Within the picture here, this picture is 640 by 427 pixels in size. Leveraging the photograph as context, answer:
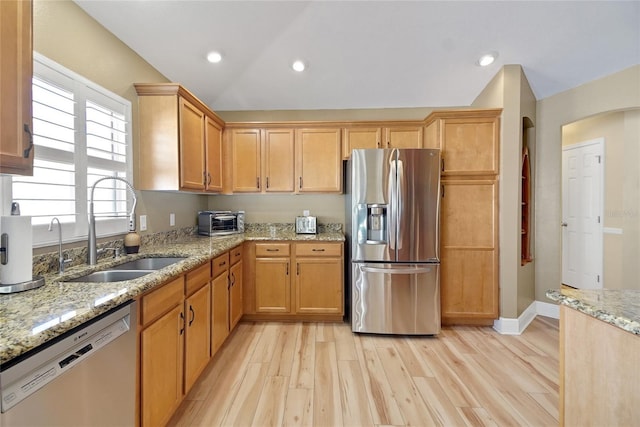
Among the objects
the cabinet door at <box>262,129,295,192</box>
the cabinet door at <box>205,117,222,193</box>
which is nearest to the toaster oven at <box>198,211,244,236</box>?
the cabinet door at <box>205,117,222,193</box>

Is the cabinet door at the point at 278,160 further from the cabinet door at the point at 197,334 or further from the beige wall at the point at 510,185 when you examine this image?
the beige wall at the point at 510,185

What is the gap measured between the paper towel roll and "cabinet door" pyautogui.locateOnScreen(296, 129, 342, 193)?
7.63ft

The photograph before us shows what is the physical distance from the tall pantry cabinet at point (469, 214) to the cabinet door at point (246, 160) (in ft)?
6.75

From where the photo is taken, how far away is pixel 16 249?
1129 millimetres

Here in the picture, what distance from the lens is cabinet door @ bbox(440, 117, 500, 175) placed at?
2688 millimetres

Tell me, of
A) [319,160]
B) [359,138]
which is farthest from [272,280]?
[359,138]

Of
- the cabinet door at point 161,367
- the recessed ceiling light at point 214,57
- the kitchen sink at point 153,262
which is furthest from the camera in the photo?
the recessed ceiling light at point 214,57

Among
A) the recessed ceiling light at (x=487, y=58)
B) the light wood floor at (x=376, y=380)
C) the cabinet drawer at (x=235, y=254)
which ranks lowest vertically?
the light wood floor at (x=376, y=380)

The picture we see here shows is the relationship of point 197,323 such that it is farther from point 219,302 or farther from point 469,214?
point 469,214

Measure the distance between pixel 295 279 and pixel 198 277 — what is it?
1.21m

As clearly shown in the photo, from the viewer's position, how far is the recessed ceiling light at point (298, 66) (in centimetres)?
271

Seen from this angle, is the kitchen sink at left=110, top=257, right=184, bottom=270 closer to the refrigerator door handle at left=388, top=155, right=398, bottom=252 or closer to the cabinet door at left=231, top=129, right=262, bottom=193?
the cabinet door at left=231, top=129, right=262, bottom=193

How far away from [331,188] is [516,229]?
6.46 ft

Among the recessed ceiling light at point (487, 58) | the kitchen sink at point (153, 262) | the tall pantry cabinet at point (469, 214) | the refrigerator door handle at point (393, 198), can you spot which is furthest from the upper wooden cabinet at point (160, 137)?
the recessed ceiling light at point (487, 58)
